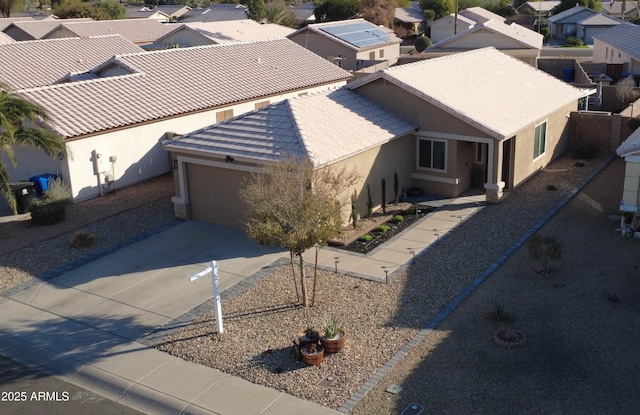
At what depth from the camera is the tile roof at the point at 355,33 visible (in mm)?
48688

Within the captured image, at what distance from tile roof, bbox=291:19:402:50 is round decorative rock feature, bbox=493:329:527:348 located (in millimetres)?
36097

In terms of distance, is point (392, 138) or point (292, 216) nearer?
point (292, 216)

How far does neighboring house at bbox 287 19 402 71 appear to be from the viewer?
157ft

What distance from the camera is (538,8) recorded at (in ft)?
295

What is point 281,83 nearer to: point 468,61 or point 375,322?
point 468,61

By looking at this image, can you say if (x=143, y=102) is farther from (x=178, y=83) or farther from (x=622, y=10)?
(x=622, y=10)

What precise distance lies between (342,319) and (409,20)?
227ft

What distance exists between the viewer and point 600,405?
465 inches

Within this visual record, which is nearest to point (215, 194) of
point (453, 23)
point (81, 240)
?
point (81, 240)

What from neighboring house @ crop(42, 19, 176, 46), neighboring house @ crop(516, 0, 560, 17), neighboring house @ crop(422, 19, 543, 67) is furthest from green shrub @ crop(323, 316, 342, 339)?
neighboring house @ crop(516, 0, 560, 17)

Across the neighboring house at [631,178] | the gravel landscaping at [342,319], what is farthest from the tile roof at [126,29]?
the neighboring house at [631,178]

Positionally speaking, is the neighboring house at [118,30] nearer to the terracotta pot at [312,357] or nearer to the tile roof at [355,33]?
the tile roof at [355,33]

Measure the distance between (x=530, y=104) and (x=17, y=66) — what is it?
76.4ft

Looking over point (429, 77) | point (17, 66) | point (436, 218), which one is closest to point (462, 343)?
point (436, 218)
